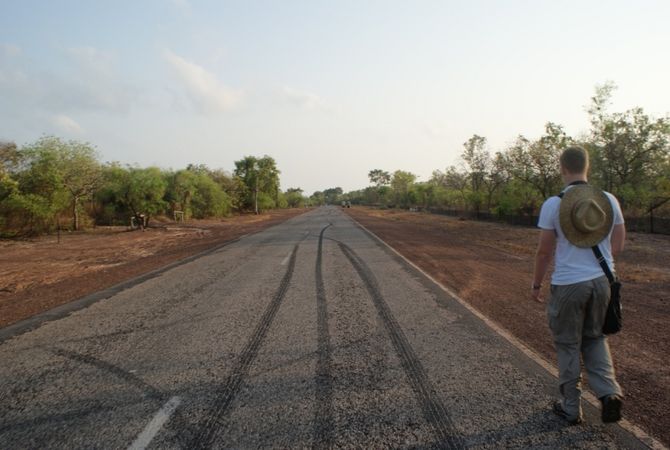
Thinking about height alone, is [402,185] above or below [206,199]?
above

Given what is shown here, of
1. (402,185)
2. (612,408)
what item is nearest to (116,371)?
(612,408)

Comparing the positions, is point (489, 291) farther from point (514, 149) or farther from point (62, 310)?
point (514, 149)

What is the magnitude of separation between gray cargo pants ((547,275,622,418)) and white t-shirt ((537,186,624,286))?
0.06 m

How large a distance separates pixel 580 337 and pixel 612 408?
539 millimetres

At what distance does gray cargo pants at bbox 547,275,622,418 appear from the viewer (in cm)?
302

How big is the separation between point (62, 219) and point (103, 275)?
1941cm

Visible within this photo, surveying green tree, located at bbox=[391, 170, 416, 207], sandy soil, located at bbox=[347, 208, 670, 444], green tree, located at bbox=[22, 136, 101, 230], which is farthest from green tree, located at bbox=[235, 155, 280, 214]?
sandy soil, located at bbox=[347, 208, 670, 444]

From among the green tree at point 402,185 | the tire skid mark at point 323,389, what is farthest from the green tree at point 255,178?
the tire skid mark at point 323,389

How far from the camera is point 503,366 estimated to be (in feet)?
13.6

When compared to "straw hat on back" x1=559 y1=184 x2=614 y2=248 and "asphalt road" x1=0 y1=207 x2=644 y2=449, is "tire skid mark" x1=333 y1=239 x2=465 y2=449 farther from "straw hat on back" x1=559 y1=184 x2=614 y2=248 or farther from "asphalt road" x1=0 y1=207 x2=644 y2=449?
"straw hat on back" x1=559 y1=184 x2=614 y2=248

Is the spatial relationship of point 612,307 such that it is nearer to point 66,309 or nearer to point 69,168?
point 66,309

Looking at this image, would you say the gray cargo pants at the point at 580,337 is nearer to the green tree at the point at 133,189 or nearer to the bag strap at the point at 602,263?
the bag strap at the point at 602,263

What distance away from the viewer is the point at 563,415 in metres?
3.13

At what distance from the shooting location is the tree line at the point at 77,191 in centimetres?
2077
